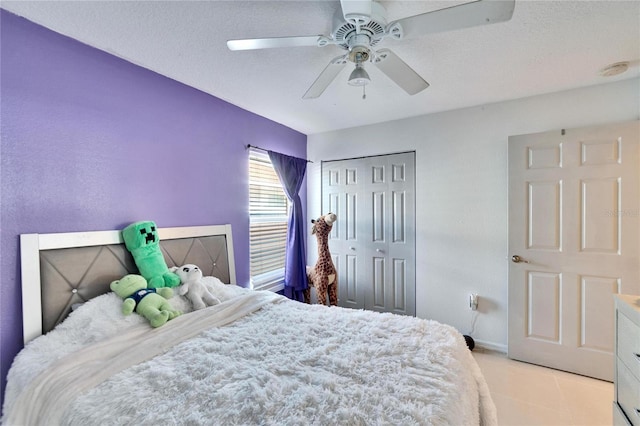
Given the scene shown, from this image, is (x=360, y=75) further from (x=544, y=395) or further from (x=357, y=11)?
(x=544, y=395)

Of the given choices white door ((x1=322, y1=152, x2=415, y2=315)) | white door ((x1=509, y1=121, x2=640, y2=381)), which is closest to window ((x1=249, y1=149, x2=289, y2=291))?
white door ((x1=322, y1=152, x2=415, y2=315))

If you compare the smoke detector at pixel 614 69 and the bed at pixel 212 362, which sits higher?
the smoke detector at pixel 614 69

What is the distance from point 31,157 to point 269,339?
164 cm

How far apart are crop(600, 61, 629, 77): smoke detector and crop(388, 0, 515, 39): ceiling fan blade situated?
67.3 inches

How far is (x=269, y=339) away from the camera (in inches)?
60.7

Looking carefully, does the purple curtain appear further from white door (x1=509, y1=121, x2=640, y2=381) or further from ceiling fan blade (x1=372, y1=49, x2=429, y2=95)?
white door (x1=509, y1=121, x2=640, y2=381)

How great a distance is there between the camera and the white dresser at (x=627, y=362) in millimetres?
1407

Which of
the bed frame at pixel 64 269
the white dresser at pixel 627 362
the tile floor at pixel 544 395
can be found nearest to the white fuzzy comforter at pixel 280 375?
the bed frame at pixel 64 269

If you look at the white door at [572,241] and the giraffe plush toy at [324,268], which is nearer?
the white door at [572,241]

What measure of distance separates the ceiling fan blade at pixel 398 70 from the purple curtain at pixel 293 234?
1.81 metres

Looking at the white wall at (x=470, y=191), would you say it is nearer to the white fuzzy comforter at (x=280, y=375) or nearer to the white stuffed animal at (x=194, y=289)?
the white fuzzy comforter at (x=280, y=375)

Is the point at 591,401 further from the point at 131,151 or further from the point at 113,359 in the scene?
the point at 131,151

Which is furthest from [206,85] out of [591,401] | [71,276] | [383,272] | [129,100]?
[591,401]

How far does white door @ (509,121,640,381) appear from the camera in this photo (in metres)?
2.23
